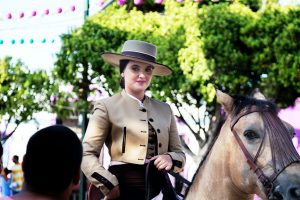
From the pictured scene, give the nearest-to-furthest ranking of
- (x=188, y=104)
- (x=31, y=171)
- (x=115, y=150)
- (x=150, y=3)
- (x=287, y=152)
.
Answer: (x=31, y=171), (x=287, y=152), (x=115, y=150), (x=188, y=104), (x=150, y=3)

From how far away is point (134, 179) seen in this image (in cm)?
512

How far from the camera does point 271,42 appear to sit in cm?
2053

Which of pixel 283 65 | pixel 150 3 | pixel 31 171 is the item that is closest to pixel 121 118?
pixel 31 171

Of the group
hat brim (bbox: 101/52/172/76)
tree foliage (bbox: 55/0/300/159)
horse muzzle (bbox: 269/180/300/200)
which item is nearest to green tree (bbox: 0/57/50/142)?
tree foliage (bbox: 55/0/300/159)

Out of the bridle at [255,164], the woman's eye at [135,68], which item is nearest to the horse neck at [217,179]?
the bridle at [255,164]

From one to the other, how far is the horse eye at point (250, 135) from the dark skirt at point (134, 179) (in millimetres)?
772

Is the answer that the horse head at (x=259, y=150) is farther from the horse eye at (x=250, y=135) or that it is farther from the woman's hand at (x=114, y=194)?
the woman's hand at (x=114, y=194)

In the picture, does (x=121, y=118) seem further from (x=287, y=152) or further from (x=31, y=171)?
(x=31, y=171)

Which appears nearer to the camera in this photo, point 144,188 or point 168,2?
point 144,188

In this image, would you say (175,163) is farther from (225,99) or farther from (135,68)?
(135,68)

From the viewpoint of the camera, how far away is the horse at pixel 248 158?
446cm

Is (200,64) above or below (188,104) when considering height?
above

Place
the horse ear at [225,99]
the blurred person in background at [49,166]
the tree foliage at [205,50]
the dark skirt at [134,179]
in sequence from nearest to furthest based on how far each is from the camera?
the blurred person in background at [49,166], the horse ear at [225,99], the dark skirt at [134,179], the tree foliage at [205,50]

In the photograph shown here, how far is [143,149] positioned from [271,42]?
15.9m
